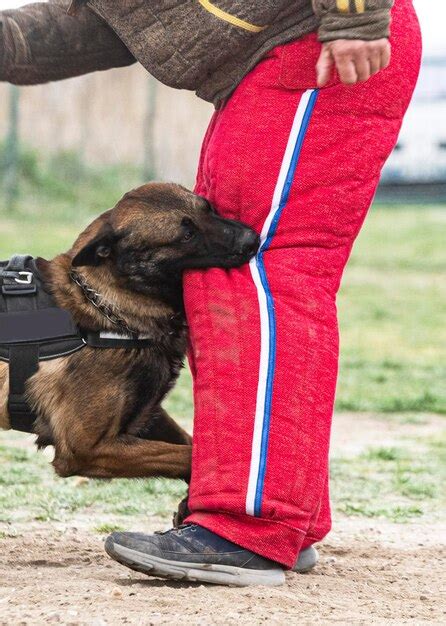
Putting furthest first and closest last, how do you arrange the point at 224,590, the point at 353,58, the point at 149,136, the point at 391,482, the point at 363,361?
the point at 149,136 → the point at 363,361 → the point at 391,482 → the point at 224,590 → the point at 353,58

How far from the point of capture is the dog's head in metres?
3.89

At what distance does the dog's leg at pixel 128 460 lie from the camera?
3877mm

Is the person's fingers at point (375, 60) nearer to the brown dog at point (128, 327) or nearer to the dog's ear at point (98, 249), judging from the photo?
the brown dog at point (128, 327)

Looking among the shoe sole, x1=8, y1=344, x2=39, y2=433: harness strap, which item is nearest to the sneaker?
the shoe sole

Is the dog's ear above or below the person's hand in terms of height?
below

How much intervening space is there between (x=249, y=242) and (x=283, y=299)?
0.21 metres

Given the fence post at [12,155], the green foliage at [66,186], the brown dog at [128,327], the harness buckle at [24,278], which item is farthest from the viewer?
the green foliage at [66,186]

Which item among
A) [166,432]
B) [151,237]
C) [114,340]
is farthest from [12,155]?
[114,340]

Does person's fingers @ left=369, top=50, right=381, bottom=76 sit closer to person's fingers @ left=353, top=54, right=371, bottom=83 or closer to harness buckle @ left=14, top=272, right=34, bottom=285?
person's fingers @ left=353, top=54, right=371, bottom=83

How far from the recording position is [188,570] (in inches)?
139

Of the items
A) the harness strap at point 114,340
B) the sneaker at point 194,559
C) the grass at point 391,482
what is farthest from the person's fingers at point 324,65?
the grass at point 391,482

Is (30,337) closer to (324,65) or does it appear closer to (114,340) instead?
(114,340)

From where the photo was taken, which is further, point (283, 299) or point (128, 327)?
point (128, 327)

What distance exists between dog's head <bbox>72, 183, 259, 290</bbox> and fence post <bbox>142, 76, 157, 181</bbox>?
12.1 metres
